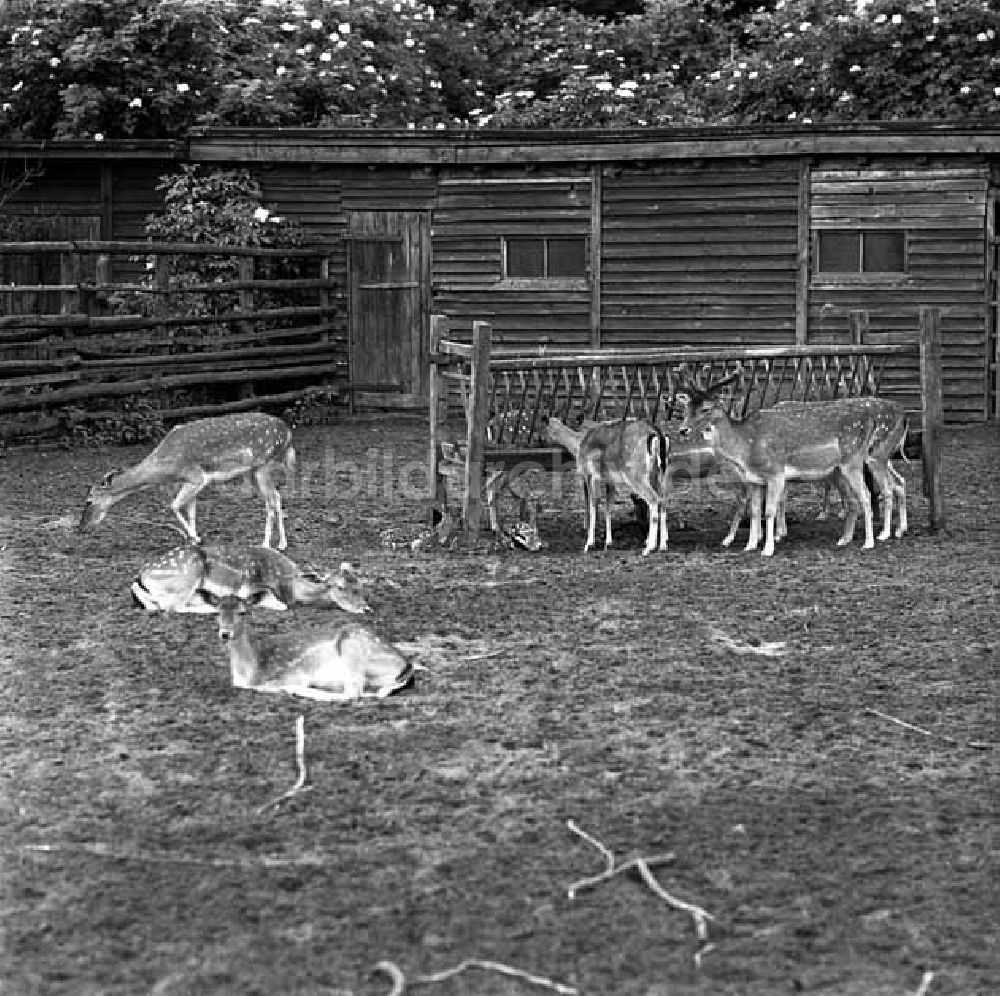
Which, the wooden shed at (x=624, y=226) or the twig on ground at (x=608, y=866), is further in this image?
the wooden shed at (x=624, y=226)

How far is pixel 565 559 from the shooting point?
11.8m

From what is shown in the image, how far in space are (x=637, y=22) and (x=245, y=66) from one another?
7.42 m

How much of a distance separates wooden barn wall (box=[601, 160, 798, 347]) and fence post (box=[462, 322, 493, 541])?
835 centimetres

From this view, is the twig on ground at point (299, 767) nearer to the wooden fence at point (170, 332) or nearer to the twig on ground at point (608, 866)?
the twig on ground at point (608, 866)

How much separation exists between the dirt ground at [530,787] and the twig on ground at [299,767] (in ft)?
0.14

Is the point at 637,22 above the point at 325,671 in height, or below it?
above

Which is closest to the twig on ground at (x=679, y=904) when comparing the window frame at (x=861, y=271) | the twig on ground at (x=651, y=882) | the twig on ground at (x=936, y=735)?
the twig on ground at (x=651, y=882)

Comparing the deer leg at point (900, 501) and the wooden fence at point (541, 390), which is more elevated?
the wooden fence at point (541, 390)

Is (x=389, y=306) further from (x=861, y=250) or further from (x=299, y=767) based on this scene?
(x=299, y=767)

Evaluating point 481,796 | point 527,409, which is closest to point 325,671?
point 481,796

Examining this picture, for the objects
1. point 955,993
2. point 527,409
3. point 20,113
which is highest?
point 20,113

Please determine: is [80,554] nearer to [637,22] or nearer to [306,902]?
[306,902]

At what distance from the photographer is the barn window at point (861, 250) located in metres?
19.7

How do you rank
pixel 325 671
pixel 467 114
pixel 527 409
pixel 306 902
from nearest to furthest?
pixel 306 902, pixel 325 671, pixel 527 409, pixel 467 114
